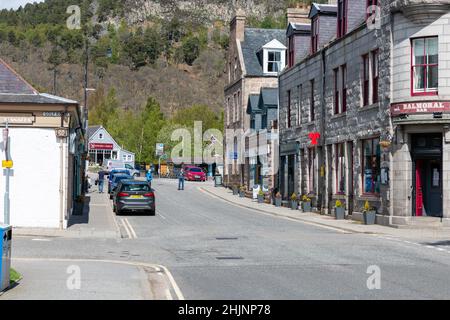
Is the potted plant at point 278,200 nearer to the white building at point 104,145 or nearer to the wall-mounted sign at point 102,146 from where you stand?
the white building at point 104,145

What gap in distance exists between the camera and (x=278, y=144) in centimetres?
4634

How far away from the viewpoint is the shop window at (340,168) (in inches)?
1334

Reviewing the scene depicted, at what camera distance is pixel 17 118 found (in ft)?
82.5

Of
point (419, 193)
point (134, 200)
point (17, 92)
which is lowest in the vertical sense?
point (134, 200)

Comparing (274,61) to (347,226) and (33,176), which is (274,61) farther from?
(33,176)

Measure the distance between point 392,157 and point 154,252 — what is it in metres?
11.9

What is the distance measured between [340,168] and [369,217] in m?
5.84

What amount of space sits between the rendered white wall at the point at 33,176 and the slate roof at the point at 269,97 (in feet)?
86.0

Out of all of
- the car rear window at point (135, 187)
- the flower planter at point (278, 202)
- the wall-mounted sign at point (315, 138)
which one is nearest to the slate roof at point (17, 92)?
the car rear window at point (135, 187)

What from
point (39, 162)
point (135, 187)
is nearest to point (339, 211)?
point (135, 187)

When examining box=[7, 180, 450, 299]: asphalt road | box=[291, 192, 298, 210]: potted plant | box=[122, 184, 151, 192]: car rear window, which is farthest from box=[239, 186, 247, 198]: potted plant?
box=[7, 180, 450, 299]: asphalt road

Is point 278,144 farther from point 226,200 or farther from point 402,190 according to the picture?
point 402,190

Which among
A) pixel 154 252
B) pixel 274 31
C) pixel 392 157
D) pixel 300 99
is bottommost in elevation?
pixel 154 252

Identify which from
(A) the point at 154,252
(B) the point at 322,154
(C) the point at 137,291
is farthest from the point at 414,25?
(C) the point at 137,291
